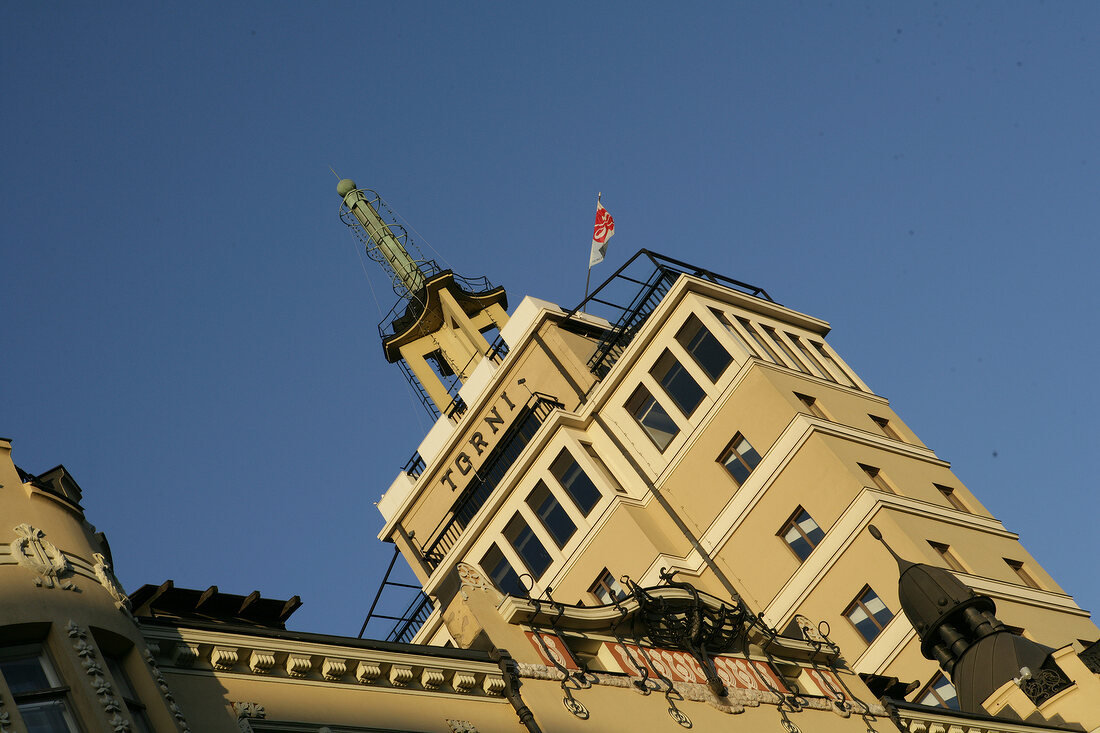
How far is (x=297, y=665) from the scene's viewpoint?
65.2 feet

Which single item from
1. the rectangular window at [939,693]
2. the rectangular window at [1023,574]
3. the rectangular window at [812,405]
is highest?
the rectangular window at [812,405]

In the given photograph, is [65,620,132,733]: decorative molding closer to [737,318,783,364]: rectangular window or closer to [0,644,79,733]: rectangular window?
[0,644,79,733]: rectangular window

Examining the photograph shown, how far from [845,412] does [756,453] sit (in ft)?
15.5

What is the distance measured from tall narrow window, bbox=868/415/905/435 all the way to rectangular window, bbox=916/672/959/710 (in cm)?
1157

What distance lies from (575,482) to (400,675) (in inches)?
996

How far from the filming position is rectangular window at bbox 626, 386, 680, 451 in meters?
45.6

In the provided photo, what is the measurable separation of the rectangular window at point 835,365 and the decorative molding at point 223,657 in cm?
3354

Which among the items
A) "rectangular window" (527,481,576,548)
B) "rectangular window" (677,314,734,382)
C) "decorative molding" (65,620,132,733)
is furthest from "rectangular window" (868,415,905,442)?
"decorative molding" (65,620,132,733)

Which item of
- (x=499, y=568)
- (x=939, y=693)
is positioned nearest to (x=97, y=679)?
(x=939, y=693)

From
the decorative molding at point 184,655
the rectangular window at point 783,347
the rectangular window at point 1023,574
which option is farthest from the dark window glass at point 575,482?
the decorative molding at point 184,655

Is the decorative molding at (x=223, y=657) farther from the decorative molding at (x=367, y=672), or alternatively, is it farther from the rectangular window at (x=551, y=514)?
the rectangular window at (x=551, y=514)

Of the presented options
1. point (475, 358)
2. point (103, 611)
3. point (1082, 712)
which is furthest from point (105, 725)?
point (475, 358)

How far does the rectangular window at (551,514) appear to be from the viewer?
4597 cm

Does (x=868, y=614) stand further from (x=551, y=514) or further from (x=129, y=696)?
(x=129, y=696)
